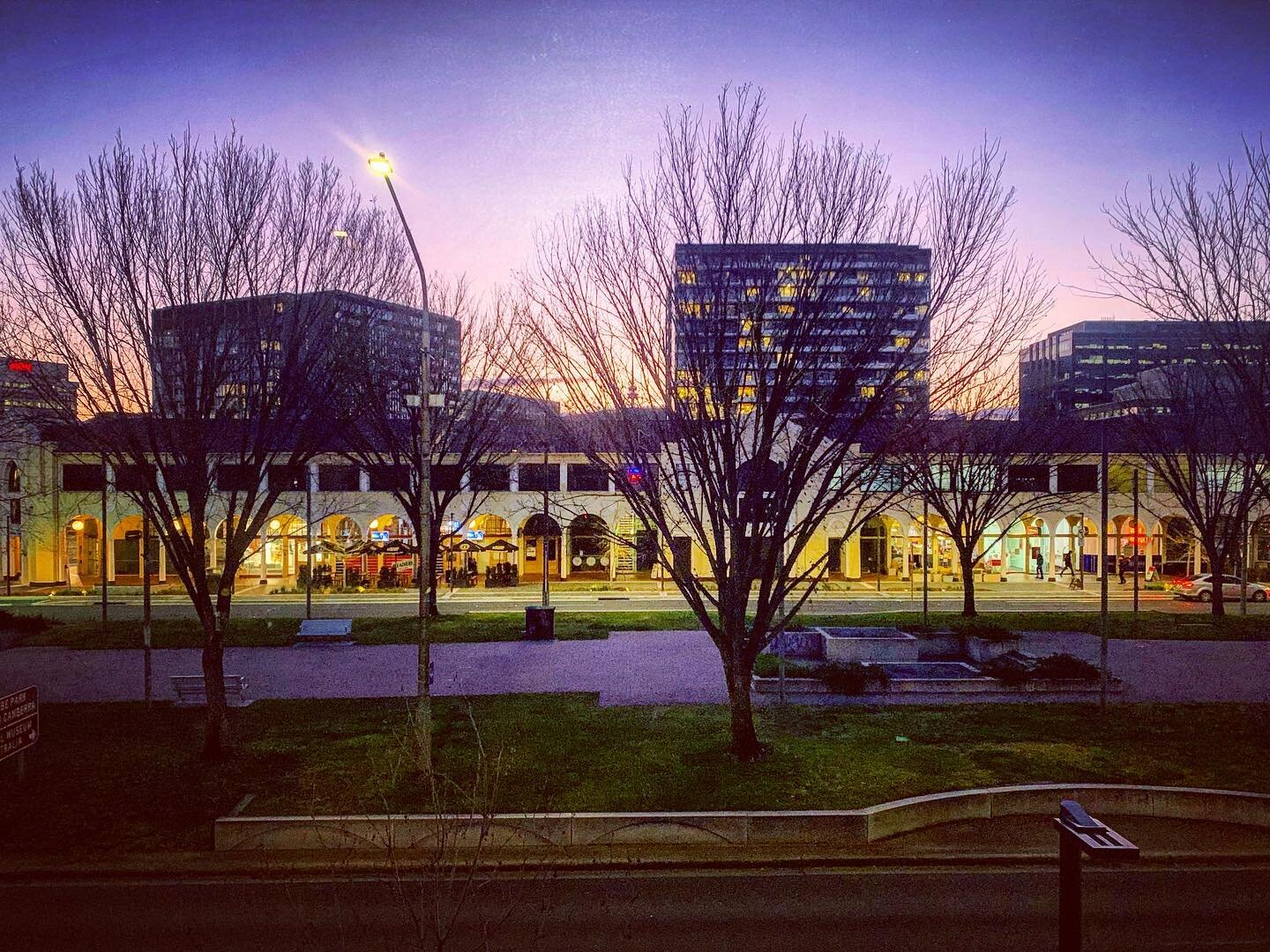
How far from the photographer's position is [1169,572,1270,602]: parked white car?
30922 mm

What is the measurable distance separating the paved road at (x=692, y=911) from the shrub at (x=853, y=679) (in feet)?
22.0

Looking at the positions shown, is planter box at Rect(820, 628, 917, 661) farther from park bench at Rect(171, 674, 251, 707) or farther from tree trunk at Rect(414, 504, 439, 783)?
park bench at Rect(171, 674, 251, 707)

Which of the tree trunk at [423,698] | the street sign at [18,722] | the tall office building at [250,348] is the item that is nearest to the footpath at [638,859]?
the tree trunk at [423,698]

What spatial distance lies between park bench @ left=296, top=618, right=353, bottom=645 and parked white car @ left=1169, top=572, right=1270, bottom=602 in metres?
33.4

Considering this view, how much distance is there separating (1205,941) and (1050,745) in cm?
493

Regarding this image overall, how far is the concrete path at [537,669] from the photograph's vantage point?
588 inches

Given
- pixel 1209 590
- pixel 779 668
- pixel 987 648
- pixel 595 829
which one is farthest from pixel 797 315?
pixel 1209 590

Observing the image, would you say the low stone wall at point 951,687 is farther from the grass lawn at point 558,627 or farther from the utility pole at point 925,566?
the grass lawn at point 558,627

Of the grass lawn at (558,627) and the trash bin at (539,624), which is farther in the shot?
the trash bin at (539,624)

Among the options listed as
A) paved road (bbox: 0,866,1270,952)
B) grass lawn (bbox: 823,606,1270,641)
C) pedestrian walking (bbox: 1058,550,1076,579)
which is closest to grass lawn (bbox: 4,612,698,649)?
grass lawn (bbox: 823,606,1270,641)

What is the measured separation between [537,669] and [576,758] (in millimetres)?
6804

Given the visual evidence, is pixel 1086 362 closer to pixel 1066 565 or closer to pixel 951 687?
pixel 1066 565

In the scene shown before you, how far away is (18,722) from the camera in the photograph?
30.8ft

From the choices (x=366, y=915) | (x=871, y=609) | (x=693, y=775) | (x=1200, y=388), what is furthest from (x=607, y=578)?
(x=366, y=915)
